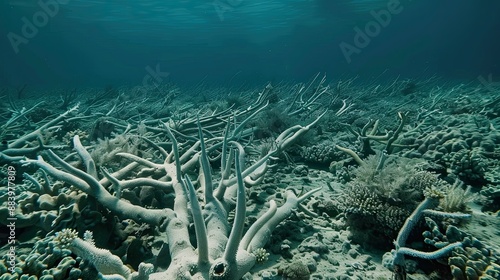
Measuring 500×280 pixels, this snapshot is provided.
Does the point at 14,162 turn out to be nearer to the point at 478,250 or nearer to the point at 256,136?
the point at 256,136

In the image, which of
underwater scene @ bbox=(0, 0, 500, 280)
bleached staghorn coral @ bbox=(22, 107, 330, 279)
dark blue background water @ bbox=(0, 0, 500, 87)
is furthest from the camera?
dark blue background water @ bbox=(0, 0, 500, 87)

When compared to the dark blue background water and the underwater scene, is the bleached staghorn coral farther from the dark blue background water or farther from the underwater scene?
the dark blue background water

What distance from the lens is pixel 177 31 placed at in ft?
149

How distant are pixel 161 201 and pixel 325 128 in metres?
5.45

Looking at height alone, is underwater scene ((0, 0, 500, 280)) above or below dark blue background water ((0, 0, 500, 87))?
below

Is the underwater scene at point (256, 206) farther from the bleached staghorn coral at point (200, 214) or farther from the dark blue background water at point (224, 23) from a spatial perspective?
the dark blue background water at point (224, 23)

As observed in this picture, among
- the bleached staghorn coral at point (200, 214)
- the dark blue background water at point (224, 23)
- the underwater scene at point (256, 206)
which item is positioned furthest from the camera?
the dark blue background water at point (224, 23)

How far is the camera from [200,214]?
171cm

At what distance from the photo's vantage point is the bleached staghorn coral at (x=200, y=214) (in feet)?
5.60

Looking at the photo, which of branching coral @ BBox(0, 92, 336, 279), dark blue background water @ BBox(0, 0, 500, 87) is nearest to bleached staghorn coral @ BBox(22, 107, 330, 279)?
branching coral @ BBox(0, 92, 336, 279)

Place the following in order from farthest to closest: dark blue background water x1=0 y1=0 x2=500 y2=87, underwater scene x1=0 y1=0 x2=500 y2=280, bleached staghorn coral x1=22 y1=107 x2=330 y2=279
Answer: dark blue background water x1=0 y1=0 x2=500 y2=87
underwater scene x1=0 y1=0 x2=500 y2=280
bleached staghorn coral x1=22 y1=107 x2=330 y2=279

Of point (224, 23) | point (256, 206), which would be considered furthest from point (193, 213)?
point (224, 23)

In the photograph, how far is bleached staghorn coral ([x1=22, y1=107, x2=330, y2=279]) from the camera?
1708 millimetres

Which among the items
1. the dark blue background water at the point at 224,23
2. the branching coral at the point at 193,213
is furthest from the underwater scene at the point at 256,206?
the dark blue background water at the point at 224,23
